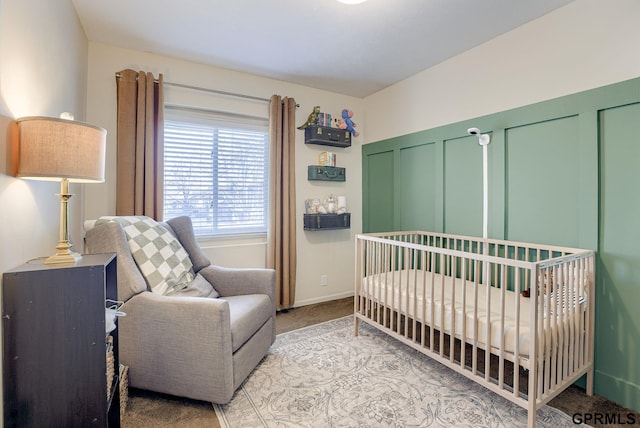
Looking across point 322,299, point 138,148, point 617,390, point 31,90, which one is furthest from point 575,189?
point 138,148

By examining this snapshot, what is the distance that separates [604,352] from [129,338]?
2.74 m

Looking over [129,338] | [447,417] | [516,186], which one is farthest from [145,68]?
[447,417]

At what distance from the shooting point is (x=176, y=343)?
1622 millimetres

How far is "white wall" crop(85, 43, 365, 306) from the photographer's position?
2.40 metres

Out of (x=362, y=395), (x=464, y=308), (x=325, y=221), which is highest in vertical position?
(x=325, y=221)

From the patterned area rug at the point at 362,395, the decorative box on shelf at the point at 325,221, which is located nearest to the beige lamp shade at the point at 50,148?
the patterned area rug at the point at 362,395

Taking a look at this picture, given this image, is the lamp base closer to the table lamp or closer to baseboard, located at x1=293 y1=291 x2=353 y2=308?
the table lamp

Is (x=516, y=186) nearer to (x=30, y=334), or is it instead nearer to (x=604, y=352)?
(x=604, y=352)

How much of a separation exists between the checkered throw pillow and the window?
0.68 m

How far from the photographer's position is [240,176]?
9.97 ft

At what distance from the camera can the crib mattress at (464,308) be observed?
Result: 152cm

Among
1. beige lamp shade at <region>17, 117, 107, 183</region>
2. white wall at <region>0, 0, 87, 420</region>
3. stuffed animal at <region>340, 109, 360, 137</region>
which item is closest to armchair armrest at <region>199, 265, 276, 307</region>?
white wall at <region>0, 0, 87, 420</region>

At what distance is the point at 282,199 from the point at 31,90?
6.46ft

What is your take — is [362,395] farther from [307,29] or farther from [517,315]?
[307,29]
